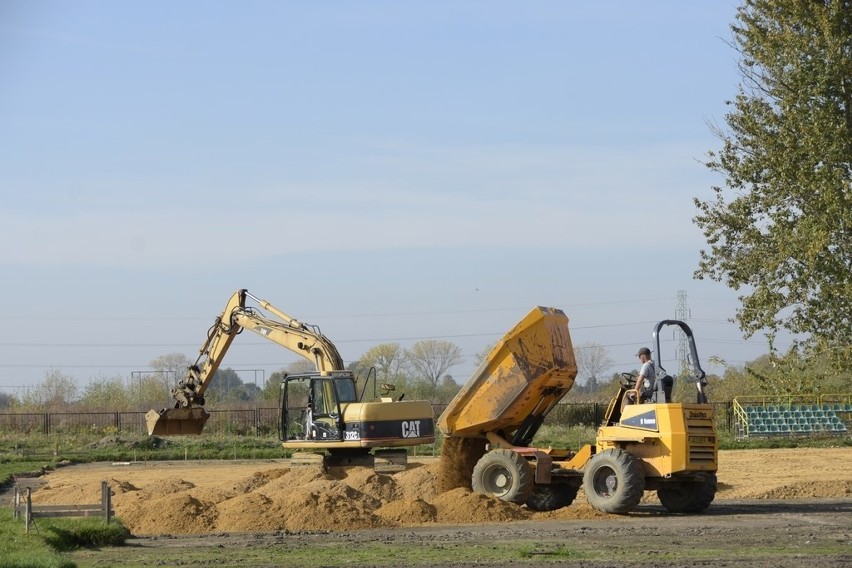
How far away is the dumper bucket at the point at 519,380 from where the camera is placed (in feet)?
68.4

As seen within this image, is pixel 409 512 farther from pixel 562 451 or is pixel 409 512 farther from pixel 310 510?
pixel 562 451

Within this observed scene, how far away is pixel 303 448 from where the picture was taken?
28359mm


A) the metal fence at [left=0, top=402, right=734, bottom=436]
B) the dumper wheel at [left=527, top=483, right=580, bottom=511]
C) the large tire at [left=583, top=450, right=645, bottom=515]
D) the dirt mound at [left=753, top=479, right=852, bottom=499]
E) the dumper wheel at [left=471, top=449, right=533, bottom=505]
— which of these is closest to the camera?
the large tire at [left=583, top=450, right=645, bottom=515]

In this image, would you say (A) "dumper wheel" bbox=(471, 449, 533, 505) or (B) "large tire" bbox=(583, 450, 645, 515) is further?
(A) "dumper wheel" bbox=(471, 449, 533, 505)

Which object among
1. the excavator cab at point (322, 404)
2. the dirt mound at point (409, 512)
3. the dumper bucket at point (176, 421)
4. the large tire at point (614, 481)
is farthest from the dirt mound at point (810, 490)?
the dumper bucket at point (176, 421)

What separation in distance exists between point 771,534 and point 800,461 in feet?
65.4

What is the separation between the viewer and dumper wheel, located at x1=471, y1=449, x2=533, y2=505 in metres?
20.8

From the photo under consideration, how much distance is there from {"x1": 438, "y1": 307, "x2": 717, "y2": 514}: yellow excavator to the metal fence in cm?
3349

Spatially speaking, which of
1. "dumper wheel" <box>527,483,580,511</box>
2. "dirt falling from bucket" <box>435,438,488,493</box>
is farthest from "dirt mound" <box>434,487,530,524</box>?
"dirt falling from bucket" <box>435,438,488,493</box>

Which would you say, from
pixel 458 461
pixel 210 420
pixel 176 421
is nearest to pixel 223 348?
pixel 176 421

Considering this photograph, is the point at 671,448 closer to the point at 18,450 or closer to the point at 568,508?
the point at 568,508

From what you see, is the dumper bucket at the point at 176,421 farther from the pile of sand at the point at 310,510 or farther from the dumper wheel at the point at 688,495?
the dumper wheel at the point at 688,495

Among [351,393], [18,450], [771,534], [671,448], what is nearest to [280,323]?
[351,393]

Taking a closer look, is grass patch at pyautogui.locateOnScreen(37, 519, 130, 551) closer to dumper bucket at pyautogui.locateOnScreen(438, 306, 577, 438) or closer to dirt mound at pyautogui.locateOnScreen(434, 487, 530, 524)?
dirt mound at pyautogui.locateOnScreen(434, 487, 530, 524)
